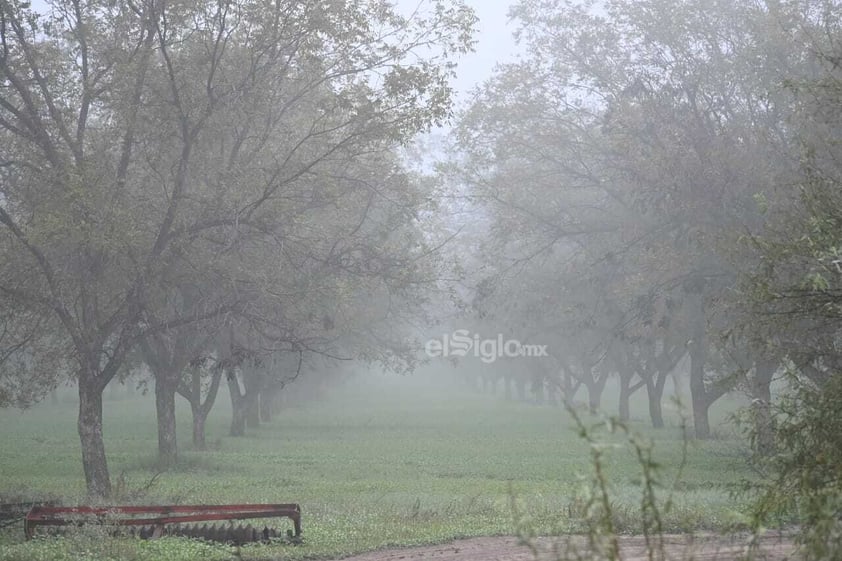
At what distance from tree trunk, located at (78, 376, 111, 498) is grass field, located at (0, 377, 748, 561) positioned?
558mm

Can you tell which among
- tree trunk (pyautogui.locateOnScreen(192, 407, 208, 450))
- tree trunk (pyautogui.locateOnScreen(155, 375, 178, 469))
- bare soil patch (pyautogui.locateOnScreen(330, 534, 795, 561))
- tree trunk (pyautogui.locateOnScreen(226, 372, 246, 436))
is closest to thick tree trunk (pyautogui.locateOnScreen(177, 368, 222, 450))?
tree trunk (pyautogui.locateOnScreen(192, 407, 208, 450))

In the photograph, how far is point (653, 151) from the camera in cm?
2547

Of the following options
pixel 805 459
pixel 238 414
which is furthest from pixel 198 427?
pixel 805 459

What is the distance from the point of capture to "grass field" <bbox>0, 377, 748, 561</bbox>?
570 inches

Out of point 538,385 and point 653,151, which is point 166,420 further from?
point 538,385

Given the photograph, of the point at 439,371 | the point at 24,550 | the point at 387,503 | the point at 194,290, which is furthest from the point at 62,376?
the point at 439,371

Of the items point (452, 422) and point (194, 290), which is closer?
point (194, 290)

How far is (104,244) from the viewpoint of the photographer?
18672 millimetres

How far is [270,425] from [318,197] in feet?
106

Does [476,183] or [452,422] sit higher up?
[476,183]

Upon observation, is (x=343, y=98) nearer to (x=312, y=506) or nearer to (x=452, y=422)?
(x=312, y=506)

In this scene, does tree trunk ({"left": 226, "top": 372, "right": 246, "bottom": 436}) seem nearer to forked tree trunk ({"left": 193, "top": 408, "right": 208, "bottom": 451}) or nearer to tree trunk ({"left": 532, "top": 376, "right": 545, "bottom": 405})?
forked tree trunk ({"left": 193, "top": 408, "right": 208, "bottom": 451})

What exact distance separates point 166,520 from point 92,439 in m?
7.21

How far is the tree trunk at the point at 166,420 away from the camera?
30.1 metres
